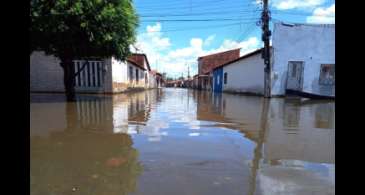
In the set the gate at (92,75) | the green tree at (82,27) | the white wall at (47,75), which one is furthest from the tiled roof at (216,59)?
the green tree at (82,27)

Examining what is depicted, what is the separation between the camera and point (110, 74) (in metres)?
18.8

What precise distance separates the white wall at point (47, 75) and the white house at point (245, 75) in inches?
615

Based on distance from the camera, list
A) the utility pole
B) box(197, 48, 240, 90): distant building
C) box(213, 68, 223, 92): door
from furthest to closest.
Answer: box(197, 48, 240, 90): distant building → box(213, 68, 223, 92): door → the utility pole

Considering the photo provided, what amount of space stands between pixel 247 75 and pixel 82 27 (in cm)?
1701

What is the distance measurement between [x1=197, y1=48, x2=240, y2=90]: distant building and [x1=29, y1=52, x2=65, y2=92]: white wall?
29.1m

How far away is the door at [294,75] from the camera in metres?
18.7

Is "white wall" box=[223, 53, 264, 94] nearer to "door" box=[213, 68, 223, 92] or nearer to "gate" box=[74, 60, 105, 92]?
"door" box=[213, 68, 223, 92]

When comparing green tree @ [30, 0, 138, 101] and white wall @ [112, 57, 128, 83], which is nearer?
green tree @ [30, 0, 138, 101]

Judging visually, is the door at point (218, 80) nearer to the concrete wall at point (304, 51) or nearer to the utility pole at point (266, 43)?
the concrete wall at point (304, 51)

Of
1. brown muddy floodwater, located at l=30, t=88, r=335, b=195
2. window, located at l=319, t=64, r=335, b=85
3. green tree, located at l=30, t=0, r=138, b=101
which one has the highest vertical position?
green tree, located at l=30, t=0, r=138, b=101

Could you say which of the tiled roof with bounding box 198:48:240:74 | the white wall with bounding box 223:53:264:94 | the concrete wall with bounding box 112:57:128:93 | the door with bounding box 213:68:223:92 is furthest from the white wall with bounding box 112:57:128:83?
the tiled roof with bounding box 198:48:240:74

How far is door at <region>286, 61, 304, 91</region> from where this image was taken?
18734 mm

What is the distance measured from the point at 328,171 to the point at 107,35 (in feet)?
30.3
